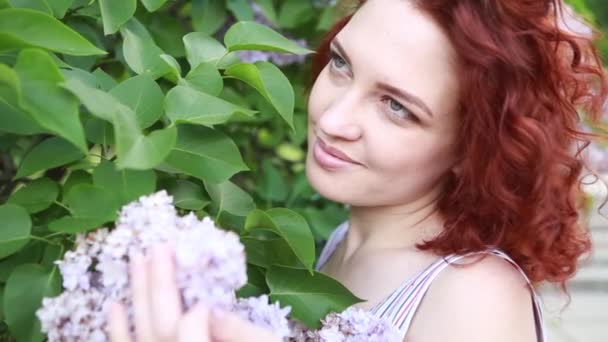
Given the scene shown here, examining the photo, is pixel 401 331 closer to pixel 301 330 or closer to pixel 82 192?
pixel 301 330

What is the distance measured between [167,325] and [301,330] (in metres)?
0.40

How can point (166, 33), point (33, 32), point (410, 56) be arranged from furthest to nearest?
point (166, 33) < point (410, 56) < point (33, 32)

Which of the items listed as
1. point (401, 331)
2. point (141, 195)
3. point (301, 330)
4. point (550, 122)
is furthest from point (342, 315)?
point (550, 122)

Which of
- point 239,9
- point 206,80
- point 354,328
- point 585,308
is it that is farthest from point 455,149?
point 585,308

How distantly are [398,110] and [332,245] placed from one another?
497mm

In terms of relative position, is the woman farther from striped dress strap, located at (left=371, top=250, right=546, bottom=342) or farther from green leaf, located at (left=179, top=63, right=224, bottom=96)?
green leaf, located at (left=179, top=63, right=224, bottom=96)

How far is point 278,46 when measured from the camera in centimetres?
107

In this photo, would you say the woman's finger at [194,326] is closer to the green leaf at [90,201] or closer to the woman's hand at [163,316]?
the woman's hand at [163,316]

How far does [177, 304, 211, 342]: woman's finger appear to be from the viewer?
0.79 meters

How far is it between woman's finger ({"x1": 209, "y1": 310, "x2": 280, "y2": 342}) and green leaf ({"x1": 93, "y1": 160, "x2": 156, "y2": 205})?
176mm

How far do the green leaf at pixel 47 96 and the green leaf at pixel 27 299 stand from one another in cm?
18

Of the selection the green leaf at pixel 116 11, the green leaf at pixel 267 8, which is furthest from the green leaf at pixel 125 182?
the green leaf at pixel 267 8

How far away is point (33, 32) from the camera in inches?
35.1

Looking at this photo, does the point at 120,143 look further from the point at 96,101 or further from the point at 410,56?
the point at 410,56
